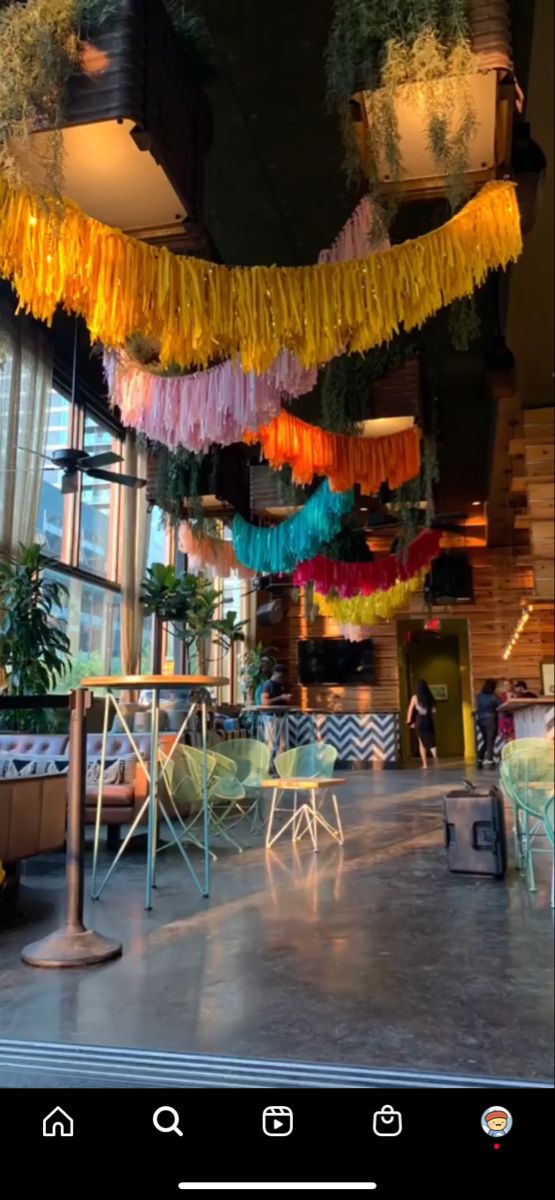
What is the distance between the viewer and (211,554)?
6.60 meters

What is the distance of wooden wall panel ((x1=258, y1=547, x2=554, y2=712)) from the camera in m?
10.7

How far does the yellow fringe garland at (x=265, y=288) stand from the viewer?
7.91 ft

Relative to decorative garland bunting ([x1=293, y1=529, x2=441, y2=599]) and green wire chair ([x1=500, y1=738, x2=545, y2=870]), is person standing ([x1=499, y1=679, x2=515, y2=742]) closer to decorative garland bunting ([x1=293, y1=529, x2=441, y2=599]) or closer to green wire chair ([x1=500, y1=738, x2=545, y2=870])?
green wire chair ([x1=500, y1=738, x2=545, y2=870])

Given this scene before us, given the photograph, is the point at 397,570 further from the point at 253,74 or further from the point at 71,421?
the point at 253,74

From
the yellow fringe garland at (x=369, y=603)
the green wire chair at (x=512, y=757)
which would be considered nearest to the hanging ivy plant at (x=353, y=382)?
the yellow fringe garland at (x=369, y=603)

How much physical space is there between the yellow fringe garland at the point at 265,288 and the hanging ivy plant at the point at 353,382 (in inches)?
97.8

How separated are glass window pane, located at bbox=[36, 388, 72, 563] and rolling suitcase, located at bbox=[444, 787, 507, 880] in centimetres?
431

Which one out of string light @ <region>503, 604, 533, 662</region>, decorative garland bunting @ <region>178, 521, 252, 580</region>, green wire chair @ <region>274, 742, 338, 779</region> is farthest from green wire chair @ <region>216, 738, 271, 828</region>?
string light @ <region>503, 604, 533, 662</region>

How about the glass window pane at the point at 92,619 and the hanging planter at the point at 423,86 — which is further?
the glass window pane at the point at 92,619

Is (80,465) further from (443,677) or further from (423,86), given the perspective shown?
(443,677)

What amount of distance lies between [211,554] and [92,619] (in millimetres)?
1466
